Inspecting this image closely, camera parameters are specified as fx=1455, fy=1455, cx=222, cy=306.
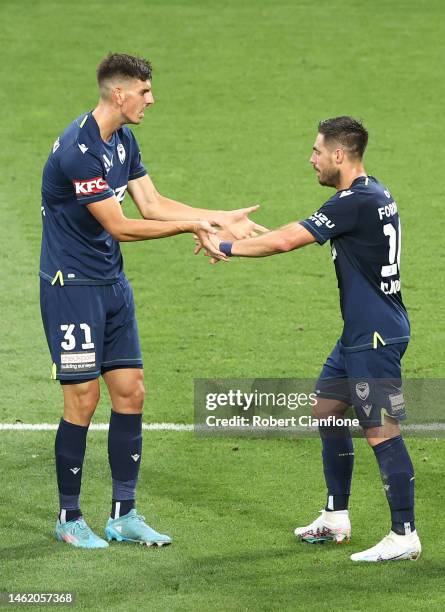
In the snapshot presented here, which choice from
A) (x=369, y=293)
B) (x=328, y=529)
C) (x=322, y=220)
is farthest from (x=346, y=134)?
(x=328, y=529)

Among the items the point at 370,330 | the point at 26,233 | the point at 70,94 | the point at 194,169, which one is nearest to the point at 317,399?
the point at 370,330

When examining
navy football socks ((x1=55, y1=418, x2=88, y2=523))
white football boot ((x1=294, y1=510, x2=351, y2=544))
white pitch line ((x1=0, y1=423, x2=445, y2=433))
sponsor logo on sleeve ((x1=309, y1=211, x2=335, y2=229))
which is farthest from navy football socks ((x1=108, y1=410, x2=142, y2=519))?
white pitch line ((x1=0, y1=423, x2=445, y2=433))

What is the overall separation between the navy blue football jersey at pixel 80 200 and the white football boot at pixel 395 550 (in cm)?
204

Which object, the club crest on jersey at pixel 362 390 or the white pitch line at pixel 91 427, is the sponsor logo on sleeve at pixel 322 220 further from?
the white pitch line at pixel 91 427

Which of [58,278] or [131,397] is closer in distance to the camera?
[58,278]

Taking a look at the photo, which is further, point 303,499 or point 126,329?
point 303,499

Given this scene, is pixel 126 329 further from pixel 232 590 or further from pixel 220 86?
pixel 220 86

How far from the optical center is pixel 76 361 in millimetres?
7906

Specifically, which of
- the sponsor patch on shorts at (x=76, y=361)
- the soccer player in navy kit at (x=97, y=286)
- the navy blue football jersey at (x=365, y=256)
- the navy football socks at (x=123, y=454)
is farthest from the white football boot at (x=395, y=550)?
the sponsor patch on shorts at (x=76, y=361)

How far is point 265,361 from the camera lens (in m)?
11.2

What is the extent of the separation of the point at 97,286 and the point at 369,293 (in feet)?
4.91

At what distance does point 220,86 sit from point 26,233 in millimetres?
5846

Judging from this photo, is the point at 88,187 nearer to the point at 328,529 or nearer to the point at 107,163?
the point at 107,163

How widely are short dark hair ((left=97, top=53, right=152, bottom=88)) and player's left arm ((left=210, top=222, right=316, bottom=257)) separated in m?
1.06
